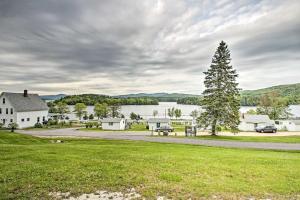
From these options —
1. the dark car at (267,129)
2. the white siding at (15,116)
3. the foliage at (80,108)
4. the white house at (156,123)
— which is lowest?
the dark car at (267,129)

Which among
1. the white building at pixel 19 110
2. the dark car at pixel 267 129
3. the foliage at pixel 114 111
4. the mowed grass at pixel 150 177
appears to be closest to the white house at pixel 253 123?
the dark car at pixel 267 129

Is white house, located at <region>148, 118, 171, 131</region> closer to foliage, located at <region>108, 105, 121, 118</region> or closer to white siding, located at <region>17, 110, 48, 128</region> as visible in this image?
white siding, located at <region>17, 110, 48, 128</region>

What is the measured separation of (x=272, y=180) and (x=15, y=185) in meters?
9.08

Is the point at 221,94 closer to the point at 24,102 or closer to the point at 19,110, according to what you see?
the point at 19,110

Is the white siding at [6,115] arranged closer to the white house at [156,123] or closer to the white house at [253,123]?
the white house at [156,123]

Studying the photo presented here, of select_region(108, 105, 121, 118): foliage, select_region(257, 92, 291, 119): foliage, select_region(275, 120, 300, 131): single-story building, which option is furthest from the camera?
select_region(108, 105, 121, 118): foliage

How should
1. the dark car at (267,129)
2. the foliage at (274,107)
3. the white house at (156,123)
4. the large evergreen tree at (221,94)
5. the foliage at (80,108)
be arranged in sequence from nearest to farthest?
the large evergreen tree at (221,94), the dark car at (267,129), the white house at (156,123), the foliage at (274,107), the foliage at (80,108)

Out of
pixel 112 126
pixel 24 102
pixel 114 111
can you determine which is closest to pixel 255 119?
pixel 112 126

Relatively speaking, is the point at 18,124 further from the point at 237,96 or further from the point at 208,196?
the point at 208,196

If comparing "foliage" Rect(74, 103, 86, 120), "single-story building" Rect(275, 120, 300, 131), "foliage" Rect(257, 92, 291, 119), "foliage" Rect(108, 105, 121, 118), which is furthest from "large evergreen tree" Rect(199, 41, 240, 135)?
"foliage" Rect(108, 105, 121, 118)

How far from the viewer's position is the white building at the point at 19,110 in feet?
168

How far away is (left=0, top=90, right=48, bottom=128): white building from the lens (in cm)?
5109

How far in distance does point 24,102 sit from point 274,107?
207 feet

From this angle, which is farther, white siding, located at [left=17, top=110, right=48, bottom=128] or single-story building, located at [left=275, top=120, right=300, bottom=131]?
white siding, located at [left=17, top=110, right=48, bottom=128]
